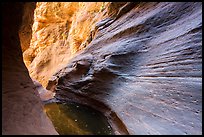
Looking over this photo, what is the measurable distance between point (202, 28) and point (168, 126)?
1.93 metres

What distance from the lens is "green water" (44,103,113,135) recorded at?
4660mm

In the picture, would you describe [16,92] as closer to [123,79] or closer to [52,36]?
[123,79]

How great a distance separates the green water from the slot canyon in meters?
0.02

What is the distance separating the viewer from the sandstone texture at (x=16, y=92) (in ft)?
11.2

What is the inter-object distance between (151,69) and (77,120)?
7.98 ft

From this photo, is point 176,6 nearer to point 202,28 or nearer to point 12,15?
point 202,28

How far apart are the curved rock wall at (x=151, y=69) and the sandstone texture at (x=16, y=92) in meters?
1.78

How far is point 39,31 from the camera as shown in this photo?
1967 cm

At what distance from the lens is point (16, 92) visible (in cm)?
416

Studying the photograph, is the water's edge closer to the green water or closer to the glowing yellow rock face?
the green water

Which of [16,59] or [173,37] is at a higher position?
[173,37]

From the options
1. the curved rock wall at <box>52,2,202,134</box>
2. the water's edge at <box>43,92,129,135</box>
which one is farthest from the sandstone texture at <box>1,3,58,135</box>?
the curved rock wall at <box>52,2,202,134</box>

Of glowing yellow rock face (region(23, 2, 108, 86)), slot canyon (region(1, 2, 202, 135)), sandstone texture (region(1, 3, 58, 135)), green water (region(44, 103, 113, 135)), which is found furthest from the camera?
glowing yellow rock face (region(23, 2, 108, 86))

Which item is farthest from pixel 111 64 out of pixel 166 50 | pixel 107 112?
pixel 166 50
